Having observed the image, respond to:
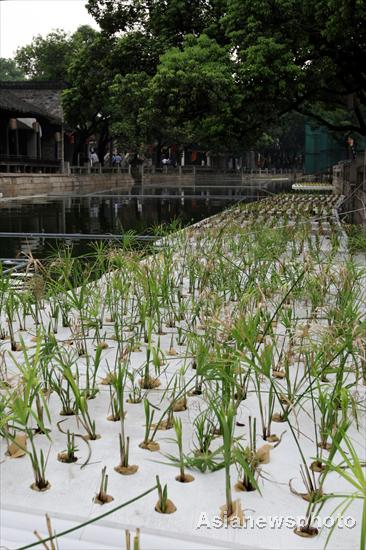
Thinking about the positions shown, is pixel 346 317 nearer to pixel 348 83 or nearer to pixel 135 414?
pixel 135 414

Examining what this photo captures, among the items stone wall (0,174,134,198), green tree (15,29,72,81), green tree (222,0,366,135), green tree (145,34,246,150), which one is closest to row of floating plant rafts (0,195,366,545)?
green tree (145,34,246,150)

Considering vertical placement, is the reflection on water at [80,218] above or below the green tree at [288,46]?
below

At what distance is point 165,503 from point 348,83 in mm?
12652

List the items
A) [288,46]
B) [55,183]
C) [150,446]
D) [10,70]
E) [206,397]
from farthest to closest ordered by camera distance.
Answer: [10,70]
[55,183]
[288,46]
[206,397]
[150,446]

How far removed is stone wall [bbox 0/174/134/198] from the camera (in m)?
21.9

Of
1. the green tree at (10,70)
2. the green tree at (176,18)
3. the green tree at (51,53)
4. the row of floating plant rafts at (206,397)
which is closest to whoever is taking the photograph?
the row of floating plant rafts at (206,397)

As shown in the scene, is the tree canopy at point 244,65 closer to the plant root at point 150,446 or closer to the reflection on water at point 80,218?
the reflection on water at point 80,218

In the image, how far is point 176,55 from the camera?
11398 millimetres

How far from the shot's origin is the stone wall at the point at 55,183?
864 inches

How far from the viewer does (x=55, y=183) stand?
27062mm

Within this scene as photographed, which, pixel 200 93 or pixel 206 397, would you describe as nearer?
pixel 206 397

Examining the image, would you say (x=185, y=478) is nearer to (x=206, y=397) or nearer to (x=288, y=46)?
(x=206, y=397)

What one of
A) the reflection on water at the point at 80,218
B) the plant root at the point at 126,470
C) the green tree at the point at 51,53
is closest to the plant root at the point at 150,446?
the plant root at the point at 126,470

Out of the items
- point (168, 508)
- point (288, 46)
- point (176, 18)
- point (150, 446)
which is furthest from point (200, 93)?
point (168, 508)
